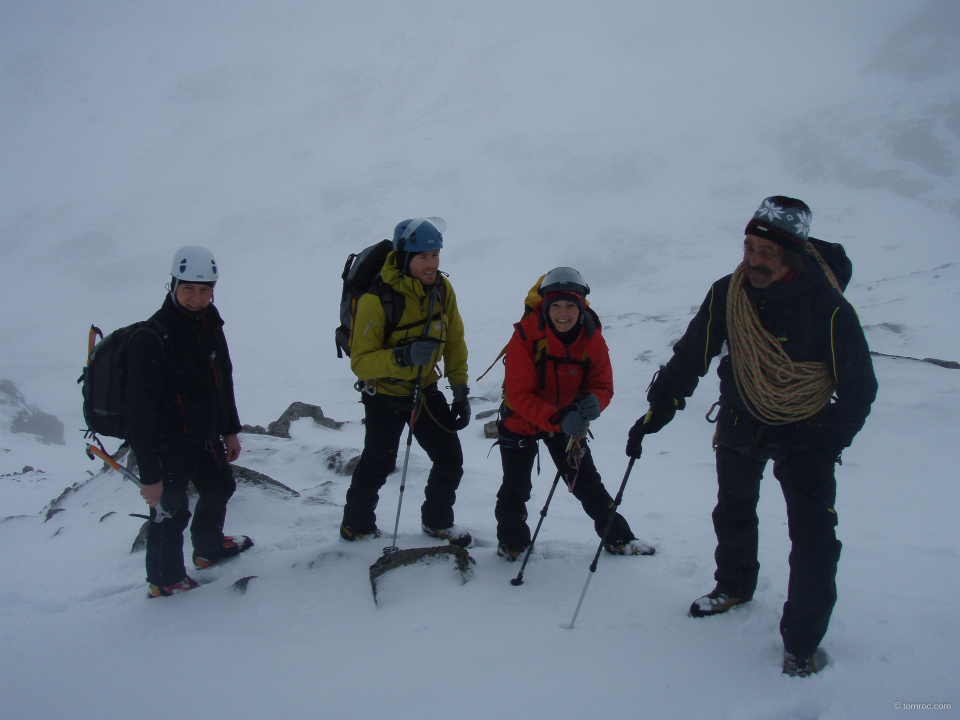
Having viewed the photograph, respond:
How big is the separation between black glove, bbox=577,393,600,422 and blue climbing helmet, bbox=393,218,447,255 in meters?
1.43

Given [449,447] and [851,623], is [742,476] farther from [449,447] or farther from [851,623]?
[449,447]

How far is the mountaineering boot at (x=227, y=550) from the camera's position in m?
4.15

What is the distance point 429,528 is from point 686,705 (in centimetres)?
244

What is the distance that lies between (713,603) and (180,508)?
3.62 m

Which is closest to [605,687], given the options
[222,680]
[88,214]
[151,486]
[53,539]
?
[222,680]

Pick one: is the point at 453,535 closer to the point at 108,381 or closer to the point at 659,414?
the point at 659,414

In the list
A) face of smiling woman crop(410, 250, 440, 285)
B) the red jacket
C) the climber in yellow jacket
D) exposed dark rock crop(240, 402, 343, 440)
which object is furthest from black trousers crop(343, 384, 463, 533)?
exposed dark rock crop(240, 402, 343, 440)

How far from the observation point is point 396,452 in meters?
4.10

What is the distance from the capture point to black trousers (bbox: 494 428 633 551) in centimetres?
387

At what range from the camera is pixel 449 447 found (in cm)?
421

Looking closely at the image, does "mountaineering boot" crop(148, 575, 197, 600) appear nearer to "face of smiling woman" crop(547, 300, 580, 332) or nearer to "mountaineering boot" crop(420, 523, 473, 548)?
"mountaineering boot" crop(420, 523, 473, 548)

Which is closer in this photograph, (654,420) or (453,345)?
(654,420)

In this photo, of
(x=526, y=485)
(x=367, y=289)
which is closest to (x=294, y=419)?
(x=367, y=289)

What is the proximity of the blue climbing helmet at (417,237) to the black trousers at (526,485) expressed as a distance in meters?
1.44
